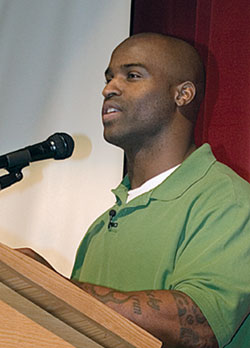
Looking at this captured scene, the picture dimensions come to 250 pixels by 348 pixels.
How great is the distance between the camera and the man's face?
4.67ft

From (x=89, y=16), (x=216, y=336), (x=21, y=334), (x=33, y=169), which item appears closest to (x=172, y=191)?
(x=216, y=336)

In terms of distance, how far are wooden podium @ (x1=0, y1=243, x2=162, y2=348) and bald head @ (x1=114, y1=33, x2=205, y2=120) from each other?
89cm

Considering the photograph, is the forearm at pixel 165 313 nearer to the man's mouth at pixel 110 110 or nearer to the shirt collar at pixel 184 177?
the shirt collar at pixel 184 177

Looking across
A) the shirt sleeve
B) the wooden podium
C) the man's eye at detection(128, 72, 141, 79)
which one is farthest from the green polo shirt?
the wooden podium

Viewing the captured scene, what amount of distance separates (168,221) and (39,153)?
0.30 metres

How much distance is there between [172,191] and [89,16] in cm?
107

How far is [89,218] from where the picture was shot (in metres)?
2.03

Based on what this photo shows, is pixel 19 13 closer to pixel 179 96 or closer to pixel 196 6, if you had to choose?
pixel 196 6

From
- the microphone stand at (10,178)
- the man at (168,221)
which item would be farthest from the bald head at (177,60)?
the microphone stand at (10,178)

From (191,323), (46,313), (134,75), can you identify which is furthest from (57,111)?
(46,313)

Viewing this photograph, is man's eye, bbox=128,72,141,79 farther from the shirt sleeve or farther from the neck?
the shirt sleeve

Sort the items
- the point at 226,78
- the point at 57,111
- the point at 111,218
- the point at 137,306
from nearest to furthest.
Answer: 1. the point at 137,306
2. the point at 111,218
3. the point at 226,78
4. the point at 57,111

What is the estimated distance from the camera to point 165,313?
3.15 ft

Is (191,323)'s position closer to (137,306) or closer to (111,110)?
(137,306)
